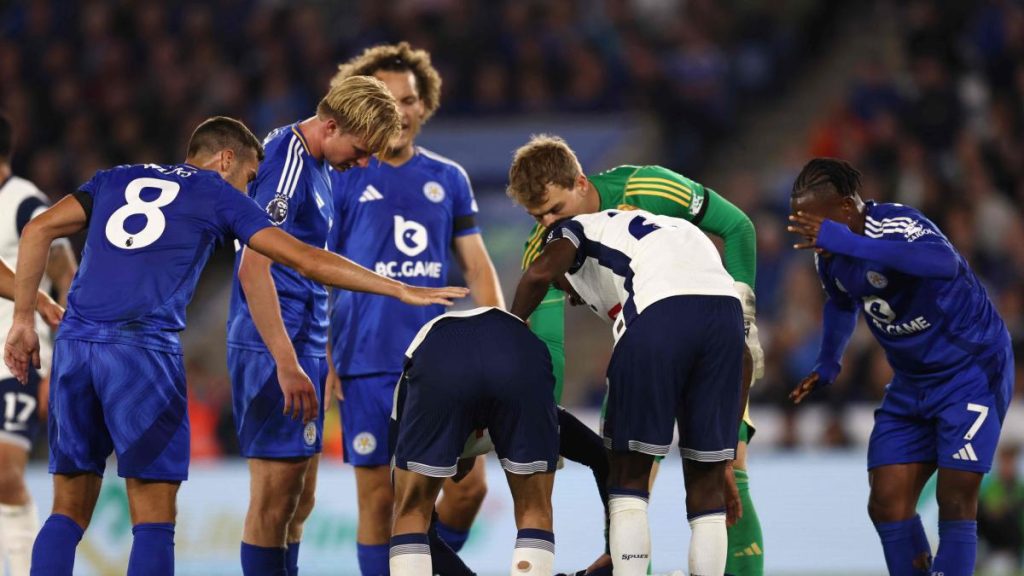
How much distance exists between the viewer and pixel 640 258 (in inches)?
195

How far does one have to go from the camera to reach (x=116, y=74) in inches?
603

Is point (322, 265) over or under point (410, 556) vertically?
over

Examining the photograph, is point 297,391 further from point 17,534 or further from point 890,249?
point 890,249

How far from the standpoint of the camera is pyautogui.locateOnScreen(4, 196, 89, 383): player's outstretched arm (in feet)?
15.9

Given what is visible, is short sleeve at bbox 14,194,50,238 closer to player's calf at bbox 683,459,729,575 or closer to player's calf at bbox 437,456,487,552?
player's calf at bbox 437,456,487,552

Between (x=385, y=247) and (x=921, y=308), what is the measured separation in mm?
2459

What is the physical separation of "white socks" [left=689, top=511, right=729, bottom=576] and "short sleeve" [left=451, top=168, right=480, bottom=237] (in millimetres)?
2213

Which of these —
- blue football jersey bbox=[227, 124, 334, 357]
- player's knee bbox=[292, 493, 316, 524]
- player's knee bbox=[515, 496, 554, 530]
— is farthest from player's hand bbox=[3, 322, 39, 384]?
player's knee bbox=[515, 496, 554, 530]

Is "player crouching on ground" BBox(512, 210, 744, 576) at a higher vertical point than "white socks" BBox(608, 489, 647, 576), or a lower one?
higher

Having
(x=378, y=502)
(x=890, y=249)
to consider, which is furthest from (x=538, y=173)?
(x=378, y=502)

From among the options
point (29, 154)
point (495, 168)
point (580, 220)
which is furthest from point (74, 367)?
point (29, 154)

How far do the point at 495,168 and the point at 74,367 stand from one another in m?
9.55

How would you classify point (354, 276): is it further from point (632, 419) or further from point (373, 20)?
point (373, 20)

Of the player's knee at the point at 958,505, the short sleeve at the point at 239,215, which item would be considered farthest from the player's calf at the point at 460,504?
the player's knee at the point at 958,505
